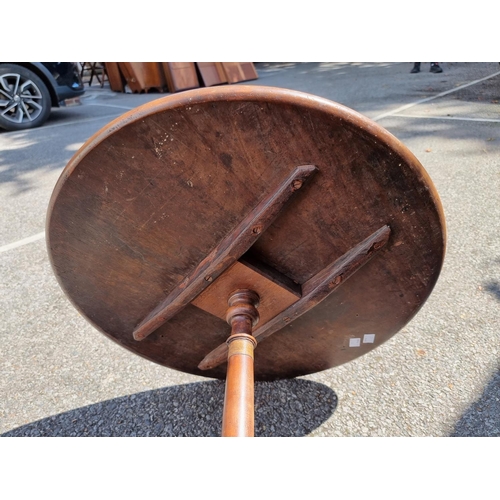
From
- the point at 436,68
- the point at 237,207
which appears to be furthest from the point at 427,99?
the point at 237,207

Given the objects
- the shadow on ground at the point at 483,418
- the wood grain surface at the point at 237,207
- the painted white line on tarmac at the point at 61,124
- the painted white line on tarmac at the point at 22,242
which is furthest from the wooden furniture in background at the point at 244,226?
the painted white line on tarmac at the point at 61,124

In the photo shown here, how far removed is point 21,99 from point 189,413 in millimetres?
6475

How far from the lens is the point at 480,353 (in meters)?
2.12

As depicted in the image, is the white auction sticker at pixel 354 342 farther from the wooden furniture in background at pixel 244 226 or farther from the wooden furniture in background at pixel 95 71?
the wooden furniture in background at pixel 95 71

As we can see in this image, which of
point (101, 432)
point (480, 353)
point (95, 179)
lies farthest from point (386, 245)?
point (101, 432)

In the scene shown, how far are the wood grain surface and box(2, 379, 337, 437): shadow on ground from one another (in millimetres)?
510

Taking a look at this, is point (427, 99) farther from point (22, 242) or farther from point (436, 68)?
point (22, 242)

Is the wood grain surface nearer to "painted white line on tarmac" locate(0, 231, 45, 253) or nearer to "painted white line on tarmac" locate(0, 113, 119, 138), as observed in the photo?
"painted white line on tarmac" locate(0, 231, 45, 253)

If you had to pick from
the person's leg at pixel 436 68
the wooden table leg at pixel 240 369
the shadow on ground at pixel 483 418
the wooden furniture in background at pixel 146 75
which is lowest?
the shadow on ground at pixel 483 418

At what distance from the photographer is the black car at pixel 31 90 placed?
20.8ft

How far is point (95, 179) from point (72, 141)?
210 inches

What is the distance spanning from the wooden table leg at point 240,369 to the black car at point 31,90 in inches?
259

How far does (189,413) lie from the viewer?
192cm

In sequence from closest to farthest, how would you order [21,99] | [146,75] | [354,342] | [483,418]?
[354,342] < [483,418] < [21,99] < [146,75]
